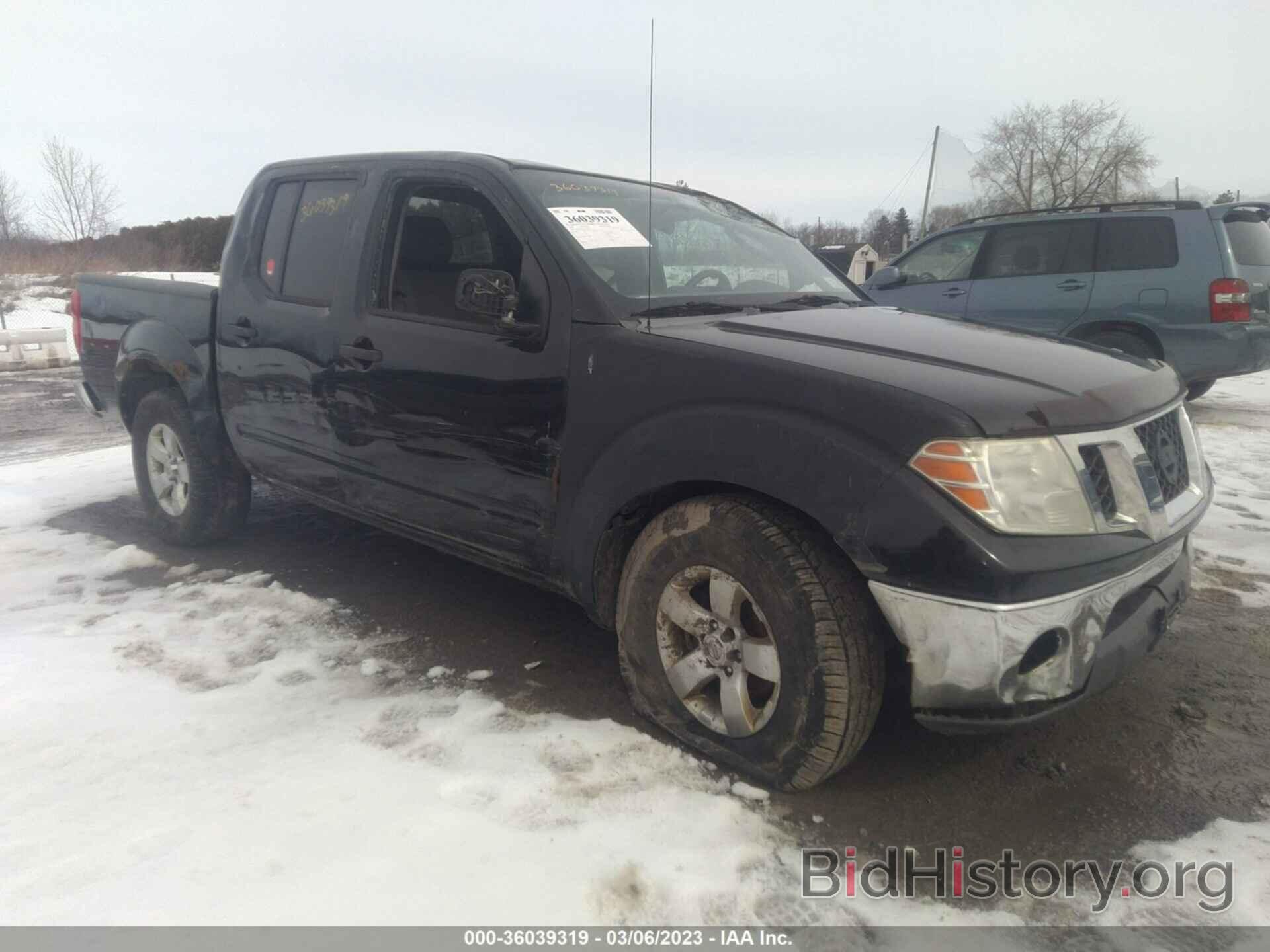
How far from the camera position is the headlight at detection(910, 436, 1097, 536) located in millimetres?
2000

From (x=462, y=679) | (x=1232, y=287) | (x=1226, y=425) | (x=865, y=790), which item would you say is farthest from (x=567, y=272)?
(x=1226, y=425)

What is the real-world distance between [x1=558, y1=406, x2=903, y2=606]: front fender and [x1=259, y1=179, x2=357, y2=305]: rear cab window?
1.64m

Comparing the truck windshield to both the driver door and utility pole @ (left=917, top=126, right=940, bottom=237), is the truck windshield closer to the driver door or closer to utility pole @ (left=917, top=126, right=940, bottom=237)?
the driver door

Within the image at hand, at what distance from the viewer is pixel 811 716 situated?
2219mm

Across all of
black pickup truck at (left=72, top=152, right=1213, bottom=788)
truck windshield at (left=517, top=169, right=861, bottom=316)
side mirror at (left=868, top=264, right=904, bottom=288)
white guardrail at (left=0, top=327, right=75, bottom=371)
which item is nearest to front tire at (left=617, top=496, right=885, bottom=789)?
black pickup truck at (left=72, top=152, right=1213, bottom=788)

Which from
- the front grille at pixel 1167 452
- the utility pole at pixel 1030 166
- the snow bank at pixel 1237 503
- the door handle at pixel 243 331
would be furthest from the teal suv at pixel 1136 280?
the utility pole at pixel 1030 166

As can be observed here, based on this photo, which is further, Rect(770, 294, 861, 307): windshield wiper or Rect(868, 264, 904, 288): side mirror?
Rect(868, 264, 904, 288): side mirror

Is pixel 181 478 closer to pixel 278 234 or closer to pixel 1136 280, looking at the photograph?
pixel 278 234

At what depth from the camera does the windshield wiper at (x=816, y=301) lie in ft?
10.7

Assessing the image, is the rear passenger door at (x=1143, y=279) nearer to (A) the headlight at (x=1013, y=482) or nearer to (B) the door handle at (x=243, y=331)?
(A) the headlight at (x=1013, y=482)

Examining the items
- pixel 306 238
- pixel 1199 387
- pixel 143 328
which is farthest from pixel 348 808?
pixel 1199 387

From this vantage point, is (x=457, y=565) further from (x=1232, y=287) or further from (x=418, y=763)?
(x=1232, y=287)

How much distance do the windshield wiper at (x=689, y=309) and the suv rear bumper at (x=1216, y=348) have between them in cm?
534

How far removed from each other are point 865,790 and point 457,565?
2437 mm
